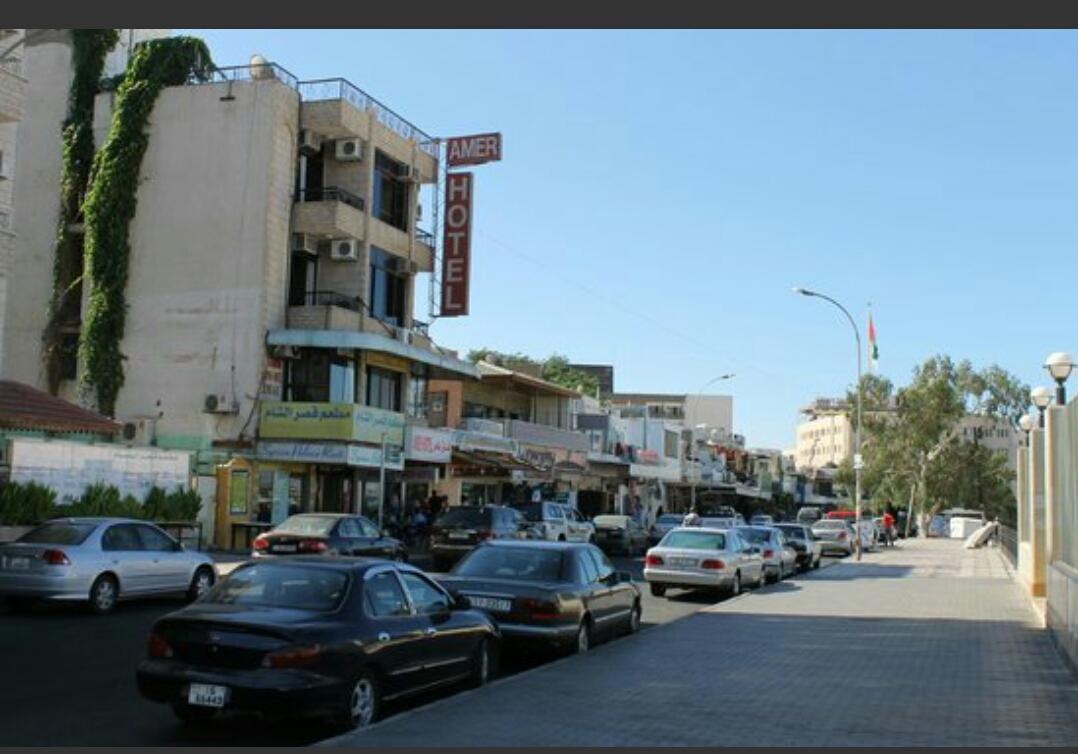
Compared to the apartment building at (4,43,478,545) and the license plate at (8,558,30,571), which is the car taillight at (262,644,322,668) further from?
the apartment building at (4,43,478,545)

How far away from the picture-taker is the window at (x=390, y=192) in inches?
1555

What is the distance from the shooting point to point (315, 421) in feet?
113

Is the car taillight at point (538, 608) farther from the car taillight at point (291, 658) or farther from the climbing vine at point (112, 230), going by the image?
the climbing vine at point (112, 230)

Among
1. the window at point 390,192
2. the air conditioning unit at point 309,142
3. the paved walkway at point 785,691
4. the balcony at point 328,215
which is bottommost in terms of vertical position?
the paved walkway at point 785,691

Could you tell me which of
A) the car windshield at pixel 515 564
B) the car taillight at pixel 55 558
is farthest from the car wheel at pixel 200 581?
the car windshield at pixel 515 564

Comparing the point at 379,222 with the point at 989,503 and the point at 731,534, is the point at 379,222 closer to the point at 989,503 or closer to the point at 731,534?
the point at 731,534

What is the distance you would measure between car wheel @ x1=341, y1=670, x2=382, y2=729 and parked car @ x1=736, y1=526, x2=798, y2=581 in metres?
18.2

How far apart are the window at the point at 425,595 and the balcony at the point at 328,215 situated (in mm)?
26771

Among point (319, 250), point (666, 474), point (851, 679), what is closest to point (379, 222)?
point (319, 250)

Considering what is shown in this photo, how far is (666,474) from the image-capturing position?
69312 mm

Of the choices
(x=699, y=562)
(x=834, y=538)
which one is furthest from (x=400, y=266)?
(x=699, y=562)

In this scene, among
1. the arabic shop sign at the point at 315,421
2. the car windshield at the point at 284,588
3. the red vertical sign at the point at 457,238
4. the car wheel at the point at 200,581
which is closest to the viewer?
the car windshield at the point at 284,588

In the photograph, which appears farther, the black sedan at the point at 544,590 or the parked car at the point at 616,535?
the parked car at the point at 616,535

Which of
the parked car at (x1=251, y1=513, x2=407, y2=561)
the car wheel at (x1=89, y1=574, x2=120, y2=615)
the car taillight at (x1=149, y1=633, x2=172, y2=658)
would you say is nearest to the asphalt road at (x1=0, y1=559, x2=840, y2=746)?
the car wheel at (x1=89, y1=574, x2=120, y2=615)
